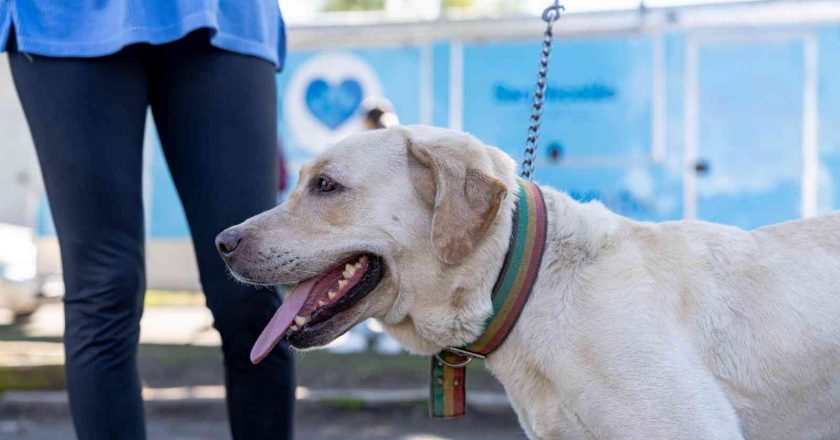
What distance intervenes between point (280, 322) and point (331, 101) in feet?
23.2

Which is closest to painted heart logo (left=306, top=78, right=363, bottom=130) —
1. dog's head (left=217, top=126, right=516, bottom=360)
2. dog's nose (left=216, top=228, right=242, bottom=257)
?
dog's head (left=217, top=126, right=516, bottom=360)

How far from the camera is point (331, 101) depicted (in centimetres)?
940

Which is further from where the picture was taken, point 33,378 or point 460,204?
point 33,378

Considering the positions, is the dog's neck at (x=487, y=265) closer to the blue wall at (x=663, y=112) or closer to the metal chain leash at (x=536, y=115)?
the metal chain leash at (x=536, y=115)

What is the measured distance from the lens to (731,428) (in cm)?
226

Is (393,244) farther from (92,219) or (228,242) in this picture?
(92,219)

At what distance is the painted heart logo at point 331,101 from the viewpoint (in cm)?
936

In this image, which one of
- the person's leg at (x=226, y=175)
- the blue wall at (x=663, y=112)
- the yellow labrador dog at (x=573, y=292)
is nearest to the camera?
the yellow labrador dog at (x=573, y=292)

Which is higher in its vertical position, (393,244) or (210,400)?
(393,244)

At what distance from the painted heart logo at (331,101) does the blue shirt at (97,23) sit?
22.1ft

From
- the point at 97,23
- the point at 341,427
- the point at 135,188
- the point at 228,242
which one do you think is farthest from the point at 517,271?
the point at 341,427

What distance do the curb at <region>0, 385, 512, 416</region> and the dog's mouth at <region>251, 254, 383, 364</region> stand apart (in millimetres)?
2972

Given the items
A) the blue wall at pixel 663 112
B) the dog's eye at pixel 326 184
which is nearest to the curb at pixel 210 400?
the dog's eye at pixel 326 184

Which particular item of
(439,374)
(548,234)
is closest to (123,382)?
(439,374)
